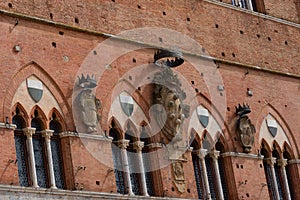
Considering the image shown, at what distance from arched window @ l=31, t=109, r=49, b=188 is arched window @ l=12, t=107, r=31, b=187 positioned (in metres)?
0.20

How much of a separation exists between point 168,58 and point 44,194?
4496mm

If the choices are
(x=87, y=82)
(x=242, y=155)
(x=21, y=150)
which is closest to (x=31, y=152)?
(x=21, y=150)

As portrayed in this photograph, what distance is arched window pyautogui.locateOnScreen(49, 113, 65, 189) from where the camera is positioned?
16.8m

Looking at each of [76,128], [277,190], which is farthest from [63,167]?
[277,190]

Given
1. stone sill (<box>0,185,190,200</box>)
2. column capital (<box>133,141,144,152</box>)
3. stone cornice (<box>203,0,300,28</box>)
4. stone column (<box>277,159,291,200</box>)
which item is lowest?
stone sill (<box>0,185,190,200</box>)

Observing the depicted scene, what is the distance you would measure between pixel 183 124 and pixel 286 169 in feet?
10.8

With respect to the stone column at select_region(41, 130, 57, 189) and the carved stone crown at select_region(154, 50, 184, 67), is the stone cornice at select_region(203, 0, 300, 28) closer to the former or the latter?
the carved stone crown at select_region(154, 50, 184, 67)

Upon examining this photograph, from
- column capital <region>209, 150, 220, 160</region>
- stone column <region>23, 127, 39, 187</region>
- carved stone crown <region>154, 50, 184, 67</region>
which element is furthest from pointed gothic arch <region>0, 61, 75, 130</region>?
column capital <region>209, 150, 220, 160</region>

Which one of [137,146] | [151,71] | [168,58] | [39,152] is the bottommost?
[39,152]

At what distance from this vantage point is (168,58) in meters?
19.4

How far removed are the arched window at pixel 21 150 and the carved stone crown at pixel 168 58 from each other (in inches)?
137

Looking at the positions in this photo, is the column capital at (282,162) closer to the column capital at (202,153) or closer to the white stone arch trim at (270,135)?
the white stone arch trim at (270,135)

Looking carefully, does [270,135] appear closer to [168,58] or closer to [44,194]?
[168,58]

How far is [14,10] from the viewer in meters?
17.1
